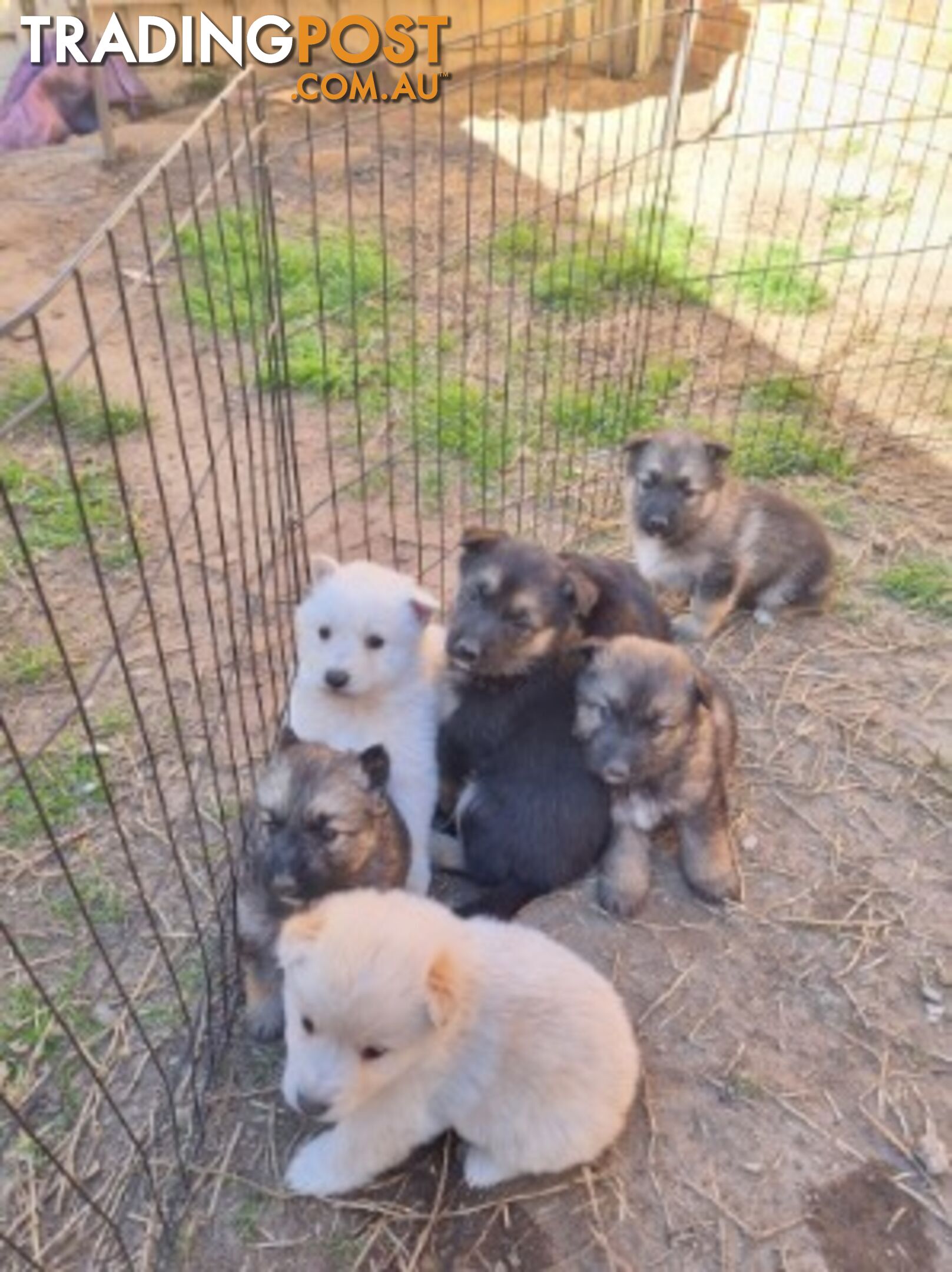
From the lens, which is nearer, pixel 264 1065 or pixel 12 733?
pixel 264 1065

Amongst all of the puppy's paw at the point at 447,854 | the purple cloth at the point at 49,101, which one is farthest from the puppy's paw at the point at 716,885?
the purple cloth at the point at 49,101

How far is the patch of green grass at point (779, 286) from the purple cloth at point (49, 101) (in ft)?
18.7

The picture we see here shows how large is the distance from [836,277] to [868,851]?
206 inches

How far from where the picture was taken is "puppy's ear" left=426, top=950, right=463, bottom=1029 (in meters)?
2.50

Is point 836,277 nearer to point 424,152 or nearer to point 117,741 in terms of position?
point 424,152

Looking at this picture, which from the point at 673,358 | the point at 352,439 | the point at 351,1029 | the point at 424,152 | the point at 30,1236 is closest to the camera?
the point at 351,1029

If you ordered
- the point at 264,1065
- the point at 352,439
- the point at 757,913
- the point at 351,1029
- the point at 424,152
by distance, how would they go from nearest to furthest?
the point at 351,1029, the point at 264,1065, the point at 757,913, the point at 352,439, the point at 424,152

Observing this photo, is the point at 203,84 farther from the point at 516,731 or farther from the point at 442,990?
the point at 442,990

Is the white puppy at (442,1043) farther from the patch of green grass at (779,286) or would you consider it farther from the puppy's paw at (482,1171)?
the patch of green grass at (779,286)

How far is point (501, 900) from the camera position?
359 centimetres

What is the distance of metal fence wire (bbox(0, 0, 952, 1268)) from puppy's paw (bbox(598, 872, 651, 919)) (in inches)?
46.5

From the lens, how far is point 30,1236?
288cm

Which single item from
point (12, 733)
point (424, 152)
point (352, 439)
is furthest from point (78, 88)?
point (12, 733)

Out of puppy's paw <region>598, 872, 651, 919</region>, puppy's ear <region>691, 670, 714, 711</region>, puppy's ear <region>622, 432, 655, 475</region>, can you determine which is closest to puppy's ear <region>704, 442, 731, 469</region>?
puppy's ear <region>622, 432, 655, 475</region>
